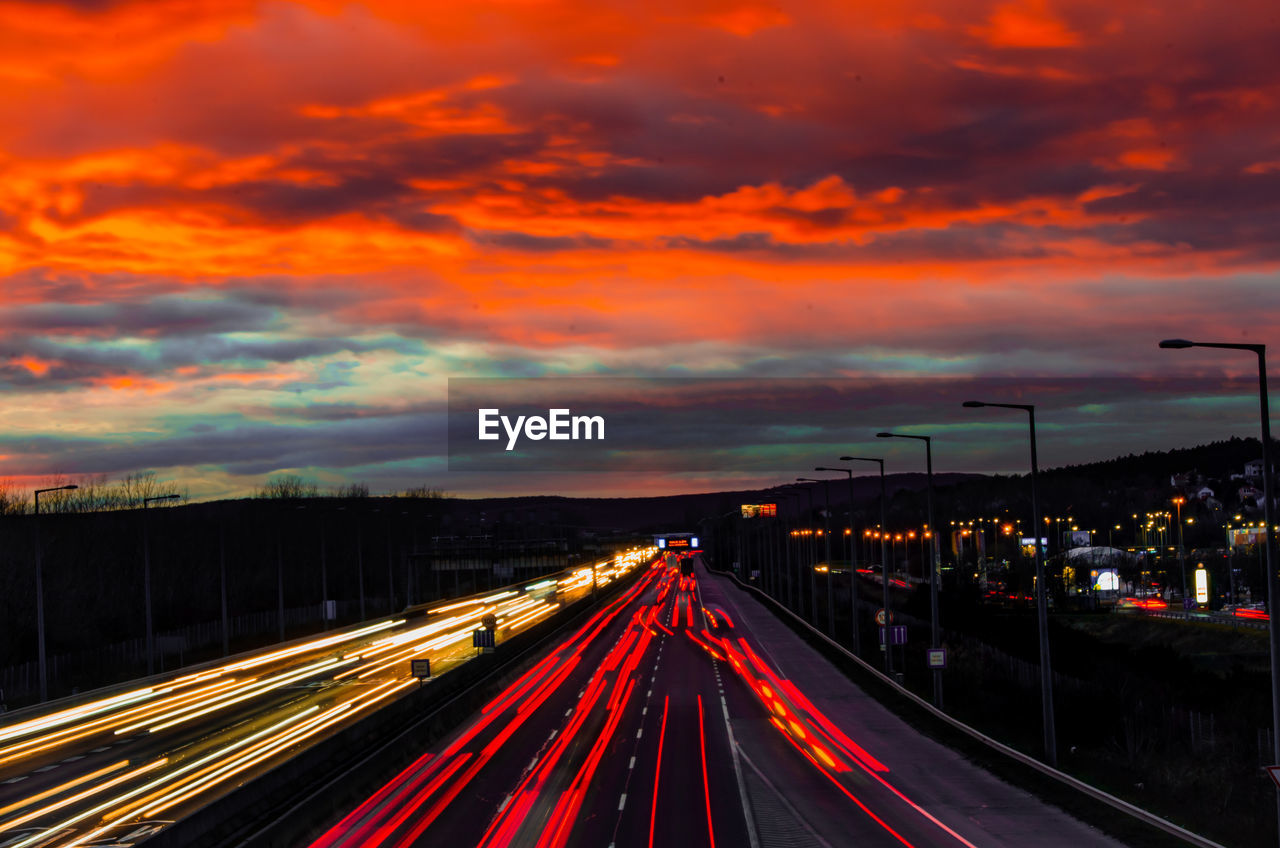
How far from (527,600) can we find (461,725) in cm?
10764

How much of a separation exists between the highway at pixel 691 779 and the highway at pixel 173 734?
13.7ft

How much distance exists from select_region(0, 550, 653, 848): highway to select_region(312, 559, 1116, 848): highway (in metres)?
4.18

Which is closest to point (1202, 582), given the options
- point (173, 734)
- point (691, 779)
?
point (691, 779)

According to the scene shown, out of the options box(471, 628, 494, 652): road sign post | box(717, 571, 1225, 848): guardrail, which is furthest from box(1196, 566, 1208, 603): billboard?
box(471, 628, 494, 652): road sign post

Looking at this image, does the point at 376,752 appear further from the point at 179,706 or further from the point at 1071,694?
the point at 1071,694

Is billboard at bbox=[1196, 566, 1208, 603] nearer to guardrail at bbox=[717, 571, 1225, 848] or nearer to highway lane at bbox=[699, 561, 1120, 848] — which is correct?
guardrail at bbox=[717, 571, 1225, 848]

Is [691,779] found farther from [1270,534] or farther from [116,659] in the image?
[116,659]

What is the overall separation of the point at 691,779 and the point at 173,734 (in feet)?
63.7

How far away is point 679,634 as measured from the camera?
104812 mm

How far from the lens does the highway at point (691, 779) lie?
3194 centimetres

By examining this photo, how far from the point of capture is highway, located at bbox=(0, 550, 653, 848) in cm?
3159

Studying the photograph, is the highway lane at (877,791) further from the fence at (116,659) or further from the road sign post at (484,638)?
the fence at (116,659)

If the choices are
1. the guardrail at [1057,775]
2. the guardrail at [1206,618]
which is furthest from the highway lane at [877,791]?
the guardrail at [1206,618]

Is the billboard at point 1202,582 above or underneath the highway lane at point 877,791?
underneath
